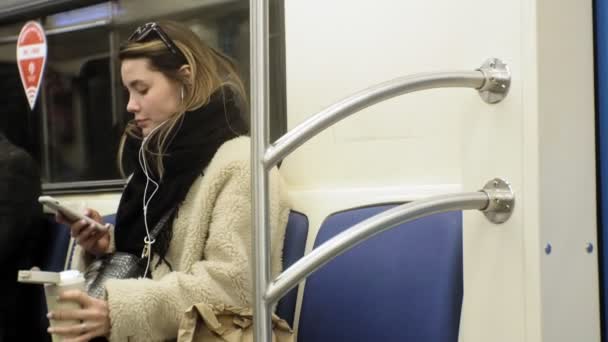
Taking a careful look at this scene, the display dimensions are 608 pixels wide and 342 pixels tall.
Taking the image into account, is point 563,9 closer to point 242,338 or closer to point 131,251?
point 242,338

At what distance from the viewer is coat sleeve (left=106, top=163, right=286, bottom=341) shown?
1.32 metres

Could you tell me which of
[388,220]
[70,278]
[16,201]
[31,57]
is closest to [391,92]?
[388,220]

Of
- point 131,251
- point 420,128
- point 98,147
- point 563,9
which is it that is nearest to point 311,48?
point 420,128

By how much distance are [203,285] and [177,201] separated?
0.22 m

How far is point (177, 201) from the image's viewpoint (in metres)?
1.48

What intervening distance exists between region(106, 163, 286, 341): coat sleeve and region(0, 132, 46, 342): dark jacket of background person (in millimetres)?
660

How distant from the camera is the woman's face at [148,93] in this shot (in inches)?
64.2

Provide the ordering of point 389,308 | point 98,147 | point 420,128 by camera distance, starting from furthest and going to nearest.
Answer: point 98,147
point 420,128
point 389,308

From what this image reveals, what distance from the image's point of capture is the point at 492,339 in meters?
0.81

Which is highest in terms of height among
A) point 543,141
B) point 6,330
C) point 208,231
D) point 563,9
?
point 563,9

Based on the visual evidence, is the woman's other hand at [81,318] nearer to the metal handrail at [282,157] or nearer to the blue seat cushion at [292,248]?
the blue seat cushion at [292,248]

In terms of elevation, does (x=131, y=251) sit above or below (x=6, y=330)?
above

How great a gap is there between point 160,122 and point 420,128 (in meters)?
0.63

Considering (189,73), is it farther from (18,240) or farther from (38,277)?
(18,240)
